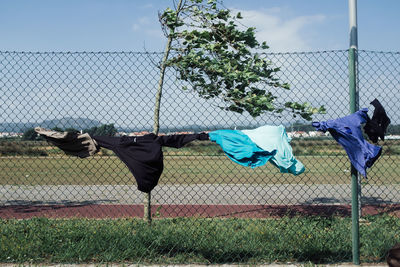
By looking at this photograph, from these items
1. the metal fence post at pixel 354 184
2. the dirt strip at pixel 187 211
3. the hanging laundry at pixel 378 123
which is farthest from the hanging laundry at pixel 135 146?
the dirt strip at pixel 187 211

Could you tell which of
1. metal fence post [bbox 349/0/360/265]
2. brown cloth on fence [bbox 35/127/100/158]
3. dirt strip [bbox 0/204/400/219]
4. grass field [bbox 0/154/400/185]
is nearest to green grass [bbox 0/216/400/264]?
metal fence post [bbox 349/0/360/265]

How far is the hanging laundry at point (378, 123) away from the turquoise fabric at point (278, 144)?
94 cm

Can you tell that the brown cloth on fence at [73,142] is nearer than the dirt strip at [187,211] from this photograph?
Yes

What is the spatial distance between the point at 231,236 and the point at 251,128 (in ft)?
5.47

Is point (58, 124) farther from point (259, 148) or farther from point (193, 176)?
point (193, 176)

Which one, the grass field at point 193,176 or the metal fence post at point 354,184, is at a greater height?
the metal fence post at point 354,184

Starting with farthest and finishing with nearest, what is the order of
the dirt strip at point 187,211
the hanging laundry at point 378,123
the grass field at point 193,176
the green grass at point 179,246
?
the grass field at point 193,176, the dirt strip at point 187,211, the green grass at point 179,246, the hanging laundry at point 378,123

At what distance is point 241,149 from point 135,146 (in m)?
1.07

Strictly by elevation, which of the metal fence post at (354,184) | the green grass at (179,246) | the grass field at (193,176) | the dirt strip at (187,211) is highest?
the metal fence post at (354,184)

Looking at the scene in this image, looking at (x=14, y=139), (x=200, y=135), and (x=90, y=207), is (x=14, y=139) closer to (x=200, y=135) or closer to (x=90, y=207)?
(x=200, y=135)

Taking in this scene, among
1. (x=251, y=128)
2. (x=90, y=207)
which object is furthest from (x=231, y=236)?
(x=90, y=207)

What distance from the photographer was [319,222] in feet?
20.0

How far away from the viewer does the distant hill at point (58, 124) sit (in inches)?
165

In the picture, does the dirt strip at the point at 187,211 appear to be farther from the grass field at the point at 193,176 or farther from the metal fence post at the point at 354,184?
the metal fence post at the point at 354,184
